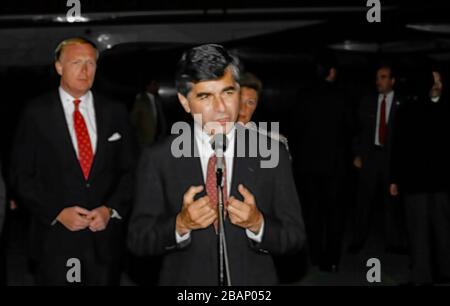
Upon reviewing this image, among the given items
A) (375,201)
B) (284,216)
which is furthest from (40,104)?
(375,201)

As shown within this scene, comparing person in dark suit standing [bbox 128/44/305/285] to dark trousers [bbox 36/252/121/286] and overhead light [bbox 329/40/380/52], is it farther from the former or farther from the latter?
overhead light [bbox 329/40/380/52]

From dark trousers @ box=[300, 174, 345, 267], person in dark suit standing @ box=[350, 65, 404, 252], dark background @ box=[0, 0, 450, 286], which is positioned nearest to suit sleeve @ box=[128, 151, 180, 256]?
dark trousers @ box=[300, 174, 345, 267]

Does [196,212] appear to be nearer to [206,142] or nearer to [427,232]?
[206,142]

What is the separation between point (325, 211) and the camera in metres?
6.42

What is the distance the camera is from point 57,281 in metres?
3.71

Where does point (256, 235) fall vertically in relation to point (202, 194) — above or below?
below

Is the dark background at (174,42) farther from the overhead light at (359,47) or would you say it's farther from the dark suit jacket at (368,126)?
the dark suit jacket at (368,126)

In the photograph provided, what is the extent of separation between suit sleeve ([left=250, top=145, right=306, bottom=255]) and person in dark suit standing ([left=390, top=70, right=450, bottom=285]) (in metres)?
3.15

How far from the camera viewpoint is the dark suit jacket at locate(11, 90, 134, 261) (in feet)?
12.0

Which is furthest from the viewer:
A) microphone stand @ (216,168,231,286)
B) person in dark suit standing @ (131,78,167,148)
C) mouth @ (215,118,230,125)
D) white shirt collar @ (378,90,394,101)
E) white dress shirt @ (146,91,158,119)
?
white dress shirt @ (146,91,158,119)

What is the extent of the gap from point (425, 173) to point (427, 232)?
0.53 meters

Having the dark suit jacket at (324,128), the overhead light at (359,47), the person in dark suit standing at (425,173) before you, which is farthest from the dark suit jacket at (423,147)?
the overhead light at (359,47)

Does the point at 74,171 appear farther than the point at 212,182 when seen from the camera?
Yes

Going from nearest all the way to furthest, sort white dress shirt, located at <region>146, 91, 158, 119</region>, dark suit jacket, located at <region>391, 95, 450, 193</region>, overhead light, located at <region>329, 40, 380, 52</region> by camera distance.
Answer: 1. dark suit jacket, located at <region>391, 95, 450, 193</region>
2. white dress shirt, located at <region>146, 91, 158, 119</region>
3. overhead light, located at <region>329, 40, 380, 52</region>
